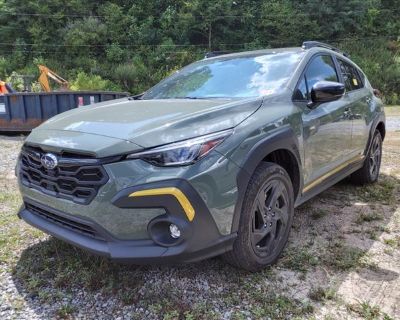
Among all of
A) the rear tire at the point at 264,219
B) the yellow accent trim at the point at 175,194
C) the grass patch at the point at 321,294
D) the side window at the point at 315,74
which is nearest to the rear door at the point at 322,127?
the side window at the point at 315,74

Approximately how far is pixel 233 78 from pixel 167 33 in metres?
25.7

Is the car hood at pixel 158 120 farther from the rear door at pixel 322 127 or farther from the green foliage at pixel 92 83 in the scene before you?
the green foliage at pixel 92 83

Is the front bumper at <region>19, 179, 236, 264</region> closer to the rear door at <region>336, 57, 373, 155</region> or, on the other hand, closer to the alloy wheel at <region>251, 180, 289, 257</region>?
the alloy wheel at <region>251, 180, 289, 257</region>

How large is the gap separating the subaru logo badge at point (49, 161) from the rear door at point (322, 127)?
74.5 inches

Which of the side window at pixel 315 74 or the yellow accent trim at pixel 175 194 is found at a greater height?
the side window at pixel 315 74

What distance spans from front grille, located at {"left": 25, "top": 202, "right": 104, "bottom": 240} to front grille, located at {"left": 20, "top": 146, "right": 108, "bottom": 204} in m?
0.16

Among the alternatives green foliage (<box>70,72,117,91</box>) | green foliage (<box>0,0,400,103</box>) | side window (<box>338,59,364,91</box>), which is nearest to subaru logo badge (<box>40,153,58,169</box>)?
side window (<box>338,59,364,91</box>)

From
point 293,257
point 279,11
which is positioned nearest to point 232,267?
point 293,257

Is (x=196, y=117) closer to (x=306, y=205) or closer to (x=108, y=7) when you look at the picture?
(x=306, y=205)

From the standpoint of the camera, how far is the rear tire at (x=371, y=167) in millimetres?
4934

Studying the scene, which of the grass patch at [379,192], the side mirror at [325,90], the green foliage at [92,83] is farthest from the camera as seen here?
the green foliage at [92,83]

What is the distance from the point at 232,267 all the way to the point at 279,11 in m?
29.1

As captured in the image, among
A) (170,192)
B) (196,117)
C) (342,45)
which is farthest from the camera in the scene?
(342,45)

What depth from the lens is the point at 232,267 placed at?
2975 mm
